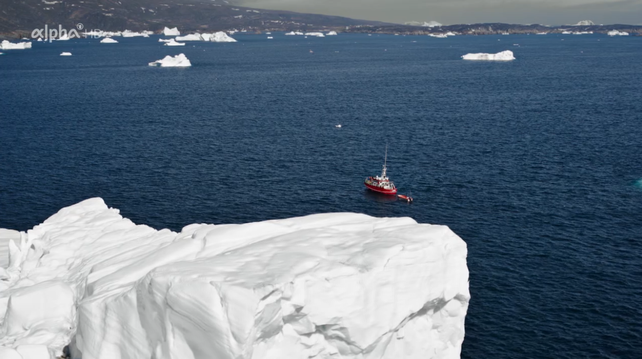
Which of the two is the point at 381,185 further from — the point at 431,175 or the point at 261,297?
the point at 261,297

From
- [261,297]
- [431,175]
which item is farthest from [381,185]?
[261,297]

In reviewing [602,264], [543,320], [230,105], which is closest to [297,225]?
[543,320]

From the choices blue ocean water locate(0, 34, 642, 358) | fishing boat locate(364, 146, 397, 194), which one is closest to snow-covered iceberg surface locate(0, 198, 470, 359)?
blue ocean water locate(0, 34, 642, 358)

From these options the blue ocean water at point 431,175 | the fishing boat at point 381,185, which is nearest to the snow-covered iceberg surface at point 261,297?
the blue ocean water at point 431,175

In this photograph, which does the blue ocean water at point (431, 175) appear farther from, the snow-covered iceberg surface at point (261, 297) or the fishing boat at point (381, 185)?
the snow-covered iceberg surface at point (261, 297)

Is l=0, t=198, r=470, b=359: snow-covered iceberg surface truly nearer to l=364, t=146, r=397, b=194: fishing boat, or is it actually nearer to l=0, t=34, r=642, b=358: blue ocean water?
l=0, t=34, r=642, b=358: blue ocean water

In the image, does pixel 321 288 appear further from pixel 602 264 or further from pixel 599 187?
pixel 599 187
